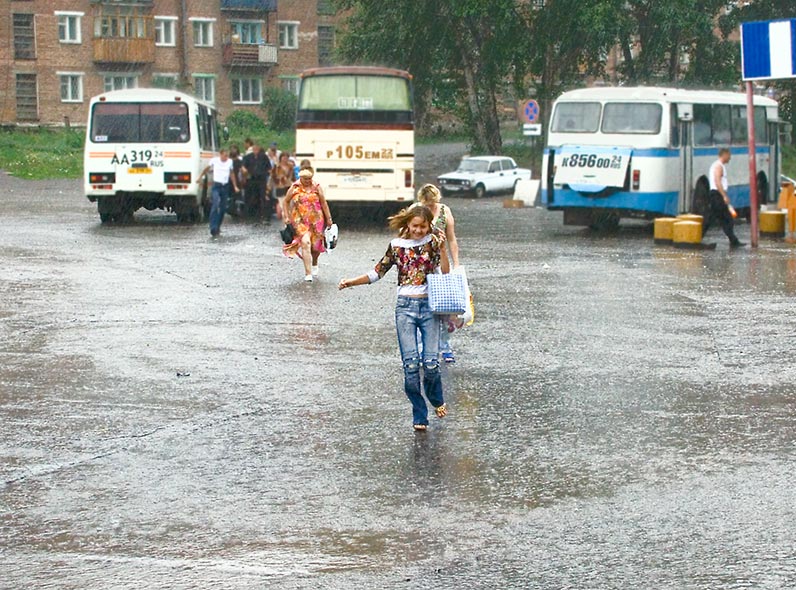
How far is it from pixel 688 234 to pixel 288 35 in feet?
179

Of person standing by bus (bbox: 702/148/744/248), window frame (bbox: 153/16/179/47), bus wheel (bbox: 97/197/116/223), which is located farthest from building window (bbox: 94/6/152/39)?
person standing by bus (bbox: 702/148/744/248)

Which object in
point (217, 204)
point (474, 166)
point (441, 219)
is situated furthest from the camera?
point (474, 166)

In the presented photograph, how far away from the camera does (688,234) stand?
24469 millimetres

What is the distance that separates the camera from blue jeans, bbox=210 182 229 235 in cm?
2656

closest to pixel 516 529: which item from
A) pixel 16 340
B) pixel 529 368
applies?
pixel 529 368

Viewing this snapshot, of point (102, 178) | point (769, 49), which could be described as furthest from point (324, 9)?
point (769, 49)

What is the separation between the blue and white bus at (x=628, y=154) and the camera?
27.4 metres

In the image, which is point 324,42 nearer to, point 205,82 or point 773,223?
point 205,82

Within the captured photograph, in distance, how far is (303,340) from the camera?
13156mm

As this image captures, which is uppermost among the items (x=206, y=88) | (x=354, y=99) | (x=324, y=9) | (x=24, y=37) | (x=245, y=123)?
(x=324, y=9)

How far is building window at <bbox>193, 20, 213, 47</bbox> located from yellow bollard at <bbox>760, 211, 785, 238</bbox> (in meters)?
49.7

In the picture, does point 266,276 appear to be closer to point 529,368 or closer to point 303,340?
point 303,340

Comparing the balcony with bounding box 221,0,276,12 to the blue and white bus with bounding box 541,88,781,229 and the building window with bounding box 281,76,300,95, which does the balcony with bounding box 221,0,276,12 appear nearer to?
the building window with bounding box 281,76,300,95

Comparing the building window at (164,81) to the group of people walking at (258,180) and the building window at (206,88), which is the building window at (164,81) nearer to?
the building window at (206,88)
